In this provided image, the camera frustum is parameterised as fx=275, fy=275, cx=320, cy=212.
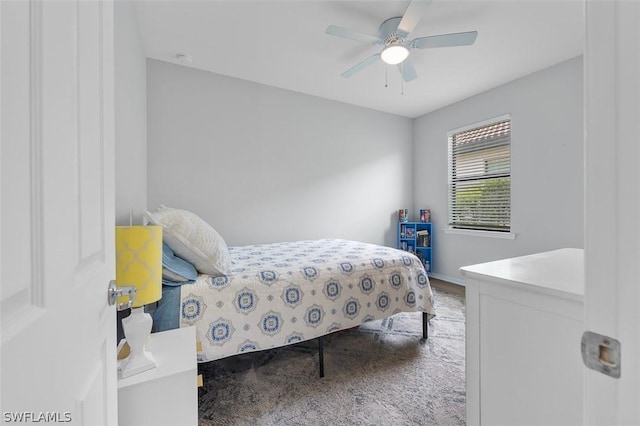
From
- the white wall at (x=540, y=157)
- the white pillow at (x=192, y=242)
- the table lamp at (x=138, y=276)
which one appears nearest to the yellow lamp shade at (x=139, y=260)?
the table lamp at (x=138, y=276)

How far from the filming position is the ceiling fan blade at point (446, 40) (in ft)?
6.53

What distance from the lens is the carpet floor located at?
154cm

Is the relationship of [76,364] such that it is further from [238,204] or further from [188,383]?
[238,204]

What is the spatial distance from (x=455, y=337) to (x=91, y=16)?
115 inches

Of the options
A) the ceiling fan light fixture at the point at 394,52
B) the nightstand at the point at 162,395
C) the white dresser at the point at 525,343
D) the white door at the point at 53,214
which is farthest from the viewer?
the ceiling fan light fixture at the point at 394,52

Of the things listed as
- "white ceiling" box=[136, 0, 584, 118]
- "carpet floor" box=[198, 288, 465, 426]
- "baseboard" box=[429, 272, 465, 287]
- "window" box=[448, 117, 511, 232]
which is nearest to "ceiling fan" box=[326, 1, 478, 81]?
"white ceiling" box=[136, 0, 584, 118]

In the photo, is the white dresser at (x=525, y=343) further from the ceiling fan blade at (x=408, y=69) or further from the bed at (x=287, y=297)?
the ceiling fan blade at (x=408, y=69)

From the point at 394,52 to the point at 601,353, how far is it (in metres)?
2.29

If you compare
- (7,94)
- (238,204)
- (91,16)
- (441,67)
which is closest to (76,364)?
(7,94)

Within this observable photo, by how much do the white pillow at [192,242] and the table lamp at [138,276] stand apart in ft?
1.90

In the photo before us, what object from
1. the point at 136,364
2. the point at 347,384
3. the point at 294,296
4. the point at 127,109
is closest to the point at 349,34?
the point at 127,109

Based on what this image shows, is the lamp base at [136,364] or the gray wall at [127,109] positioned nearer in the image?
the lamp base at [136,364]

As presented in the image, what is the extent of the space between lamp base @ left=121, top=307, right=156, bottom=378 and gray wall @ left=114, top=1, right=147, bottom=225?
30.4 inches

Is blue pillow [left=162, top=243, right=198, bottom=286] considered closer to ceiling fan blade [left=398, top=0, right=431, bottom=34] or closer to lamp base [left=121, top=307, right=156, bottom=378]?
lamp base [left=121, top=307, right=156, bottom=378]
